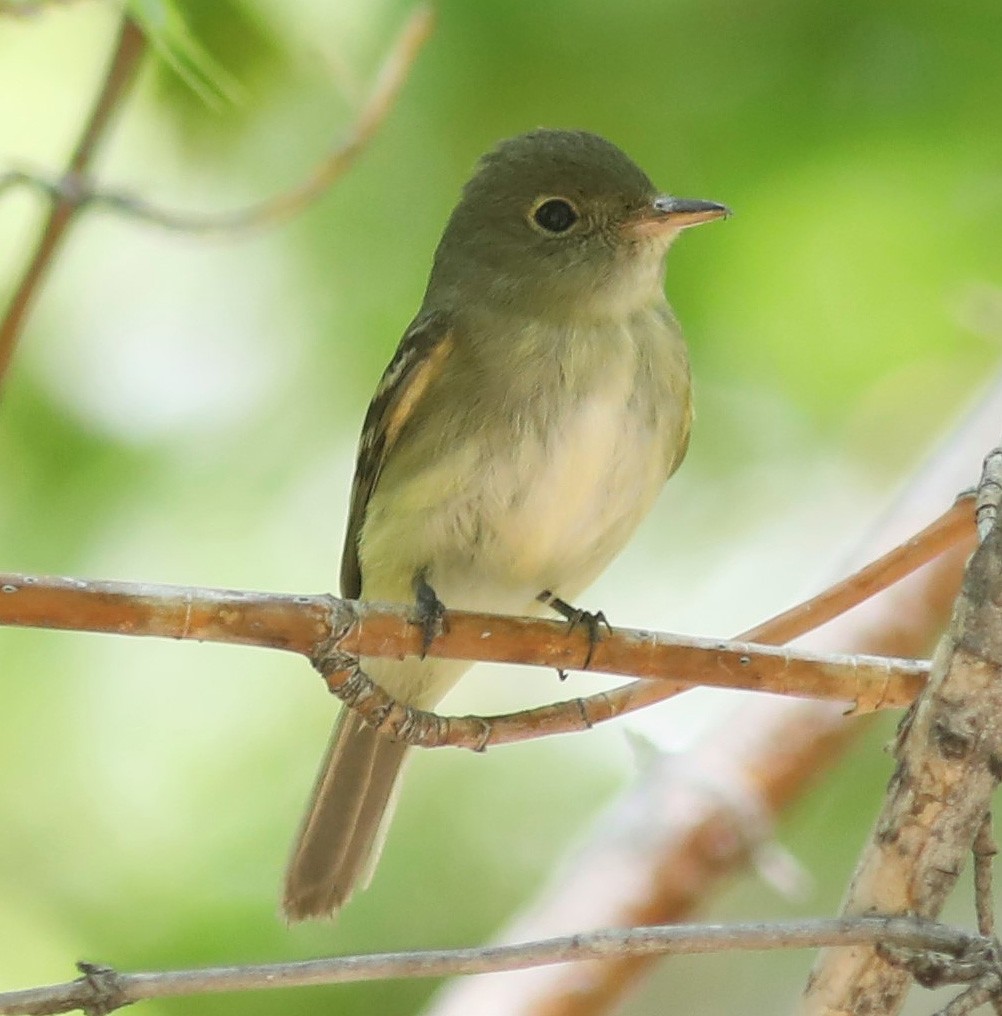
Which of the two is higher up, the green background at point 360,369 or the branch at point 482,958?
the green background at point 360,369

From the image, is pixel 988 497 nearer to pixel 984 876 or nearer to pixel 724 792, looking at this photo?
pixel 984 876

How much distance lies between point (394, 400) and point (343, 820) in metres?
0.74

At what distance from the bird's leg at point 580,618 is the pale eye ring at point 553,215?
649 millimetres

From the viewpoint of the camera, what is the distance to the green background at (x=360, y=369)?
3.39 metres

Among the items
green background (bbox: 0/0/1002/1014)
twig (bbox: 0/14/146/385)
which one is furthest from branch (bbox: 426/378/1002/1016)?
twig (bbox: 0/14/146/385)

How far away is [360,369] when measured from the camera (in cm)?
367

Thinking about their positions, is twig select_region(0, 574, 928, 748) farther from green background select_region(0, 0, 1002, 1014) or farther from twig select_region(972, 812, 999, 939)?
green background select_region(0, 0, 1002, 1014)

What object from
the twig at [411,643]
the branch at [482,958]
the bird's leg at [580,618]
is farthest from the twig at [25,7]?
the branch at [482,958]

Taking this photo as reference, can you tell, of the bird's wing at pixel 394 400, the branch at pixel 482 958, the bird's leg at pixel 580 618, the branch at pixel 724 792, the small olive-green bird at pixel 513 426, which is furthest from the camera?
the branch at pixel 724 792

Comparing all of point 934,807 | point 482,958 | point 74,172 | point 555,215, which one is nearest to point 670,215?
point 555,215

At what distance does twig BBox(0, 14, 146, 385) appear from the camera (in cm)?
204

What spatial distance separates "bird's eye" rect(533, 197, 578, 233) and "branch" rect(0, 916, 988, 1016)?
162 cm

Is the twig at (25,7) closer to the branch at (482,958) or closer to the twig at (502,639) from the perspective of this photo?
the twig at (502,639)

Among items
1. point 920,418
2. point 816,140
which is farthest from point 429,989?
point 816,140
